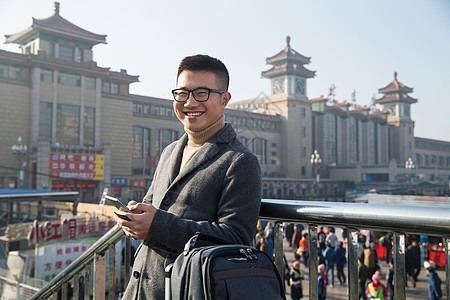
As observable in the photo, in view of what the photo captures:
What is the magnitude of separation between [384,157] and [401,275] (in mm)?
65857

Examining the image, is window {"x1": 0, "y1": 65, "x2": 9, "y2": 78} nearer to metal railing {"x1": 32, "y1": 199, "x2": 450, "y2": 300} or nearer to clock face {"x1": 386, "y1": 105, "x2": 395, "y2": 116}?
metal railing {"x1": 32, "y1": 199, "x2": 450, "y2": 300}

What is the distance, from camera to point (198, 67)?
1.66m

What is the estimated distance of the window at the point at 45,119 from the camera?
28.5m

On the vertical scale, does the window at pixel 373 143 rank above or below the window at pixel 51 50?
below

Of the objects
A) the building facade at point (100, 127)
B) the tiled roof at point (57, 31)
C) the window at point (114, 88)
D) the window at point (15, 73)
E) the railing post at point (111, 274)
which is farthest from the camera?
the window at point (114, 88)

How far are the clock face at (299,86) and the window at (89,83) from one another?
2868 centimetres

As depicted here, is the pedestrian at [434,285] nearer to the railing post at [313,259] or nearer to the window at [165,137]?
the railing post at [313,259]

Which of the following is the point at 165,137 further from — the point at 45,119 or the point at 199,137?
the point at 199,137

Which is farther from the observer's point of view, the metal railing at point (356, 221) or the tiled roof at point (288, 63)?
the tiled roof at point (288, 63)

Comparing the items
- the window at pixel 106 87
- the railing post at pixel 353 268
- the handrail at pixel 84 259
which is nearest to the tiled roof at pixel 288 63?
the window at pixel 106 87

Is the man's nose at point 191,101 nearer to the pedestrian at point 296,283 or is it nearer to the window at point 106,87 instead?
the pedestrian at point 296,283

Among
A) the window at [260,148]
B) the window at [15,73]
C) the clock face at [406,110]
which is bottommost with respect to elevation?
the window at [260,148]

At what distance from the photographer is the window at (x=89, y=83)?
31.0 m

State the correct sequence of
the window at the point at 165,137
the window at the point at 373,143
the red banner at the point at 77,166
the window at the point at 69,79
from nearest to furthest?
the red banner at the point at 77,166, the window at the point at 69,79, the window at the point at 165,137, the window at the point at 373,143
